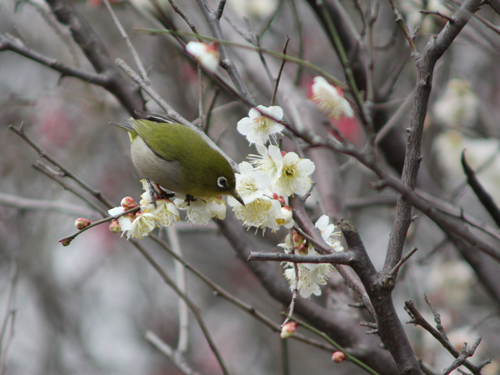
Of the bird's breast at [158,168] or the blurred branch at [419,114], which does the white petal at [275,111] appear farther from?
the bird's breast at [158,168]

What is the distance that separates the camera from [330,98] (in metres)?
2.28

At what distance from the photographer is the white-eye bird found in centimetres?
245

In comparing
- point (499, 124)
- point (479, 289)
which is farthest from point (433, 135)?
point (479, 289)

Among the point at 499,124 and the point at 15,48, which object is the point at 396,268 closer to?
the point at 15,48

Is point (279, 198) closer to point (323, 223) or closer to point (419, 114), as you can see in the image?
point (323, 223)

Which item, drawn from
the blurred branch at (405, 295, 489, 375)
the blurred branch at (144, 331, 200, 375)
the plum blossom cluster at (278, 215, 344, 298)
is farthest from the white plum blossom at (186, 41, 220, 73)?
the blurred branch at (144, 331, 200, 375)

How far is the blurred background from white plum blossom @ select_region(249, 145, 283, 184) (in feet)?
6.63

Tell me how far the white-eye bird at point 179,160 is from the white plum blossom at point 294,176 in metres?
0.25

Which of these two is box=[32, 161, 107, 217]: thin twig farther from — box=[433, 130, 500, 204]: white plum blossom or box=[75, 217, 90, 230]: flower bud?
box=[433, 130, 500, 204]: white plum blossom

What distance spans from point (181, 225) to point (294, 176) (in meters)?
2.62

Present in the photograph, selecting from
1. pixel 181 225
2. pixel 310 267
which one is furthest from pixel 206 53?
pixel 181 225

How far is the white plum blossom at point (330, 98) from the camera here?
227 cm

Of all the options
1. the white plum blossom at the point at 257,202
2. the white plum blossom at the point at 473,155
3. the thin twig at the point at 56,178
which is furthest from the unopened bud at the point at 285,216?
the white plum blossom at the point at 473,155

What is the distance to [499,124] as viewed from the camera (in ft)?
18.2
